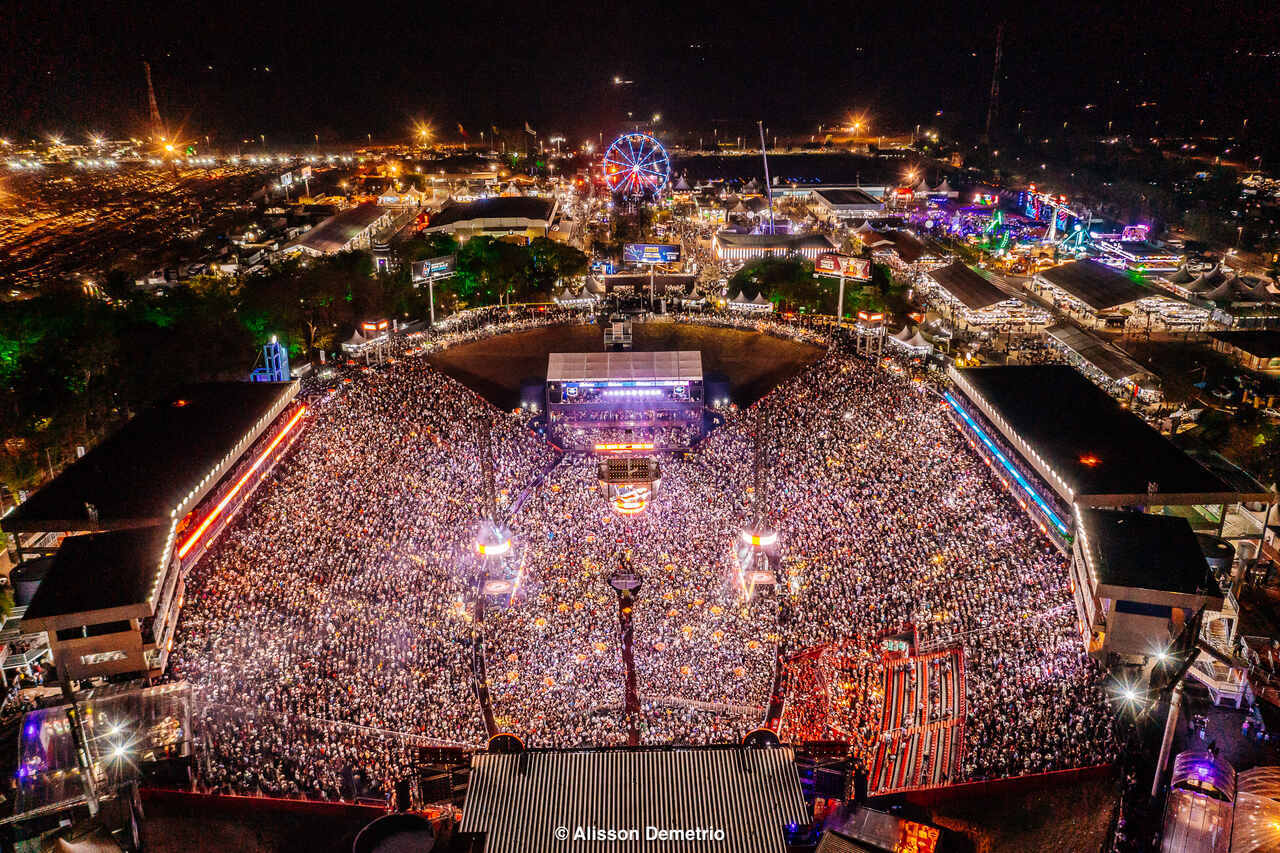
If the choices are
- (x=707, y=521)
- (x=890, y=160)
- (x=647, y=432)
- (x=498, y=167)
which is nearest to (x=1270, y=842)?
(x=707, y=521)

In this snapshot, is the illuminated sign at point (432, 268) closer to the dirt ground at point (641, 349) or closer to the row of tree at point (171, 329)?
the row of tree at point (171, 329)

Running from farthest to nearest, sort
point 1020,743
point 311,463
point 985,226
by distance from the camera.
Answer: point 985,226 → point 311,463 → point 1020,743

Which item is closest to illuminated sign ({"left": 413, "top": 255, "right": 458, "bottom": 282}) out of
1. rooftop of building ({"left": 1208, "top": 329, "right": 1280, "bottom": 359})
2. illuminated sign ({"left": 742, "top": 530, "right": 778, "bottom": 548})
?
illuminated sign ({"left": 742, "top": 530, "right": 778, "bottom": 548})

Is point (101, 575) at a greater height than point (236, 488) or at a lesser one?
greater

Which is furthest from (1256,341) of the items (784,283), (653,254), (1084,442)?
(653,254)

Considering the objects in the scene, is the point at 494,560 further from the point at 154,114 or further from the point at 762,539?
the point at 154,114

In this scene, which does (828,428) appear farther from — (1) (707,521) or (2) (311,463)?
(2) (311,463)
